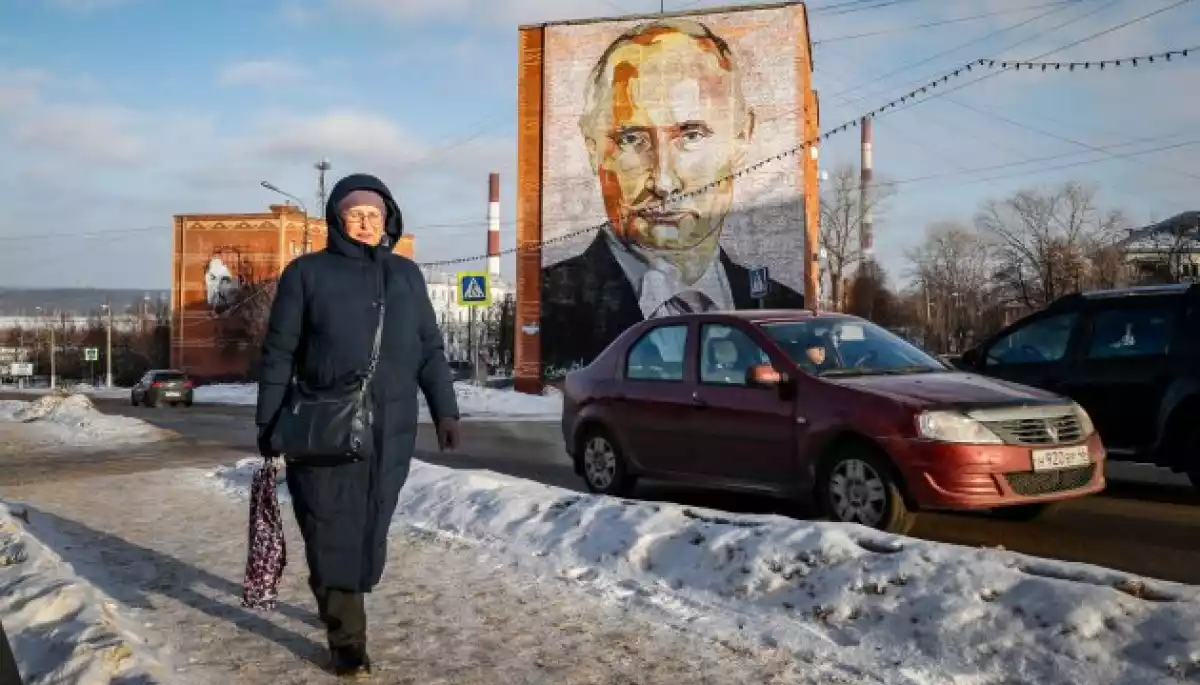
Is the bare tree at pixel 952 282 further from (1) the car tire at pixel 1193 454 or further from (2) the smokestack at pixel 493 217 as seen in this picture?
(1) the car tire at pixel 1193 454

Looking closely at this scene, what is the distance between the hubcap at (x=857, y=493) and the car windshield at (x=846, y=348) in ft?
2.37

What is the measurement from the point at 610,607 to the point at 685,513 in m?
1.39

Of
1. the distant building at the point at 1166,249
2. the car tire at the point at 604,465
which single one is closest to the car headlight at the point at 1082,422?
the car tire at the point at 604,465

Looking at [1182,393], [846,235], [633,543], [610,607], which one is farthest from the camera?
[846,235]

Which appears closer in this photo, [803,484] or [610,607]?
[610,607]

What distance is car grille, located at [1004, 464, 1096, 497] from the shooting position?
607 cm

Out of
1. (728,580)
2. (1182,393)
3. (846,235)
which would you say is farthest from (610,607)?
(846,235)

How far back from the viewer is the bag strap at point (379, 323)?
380cm

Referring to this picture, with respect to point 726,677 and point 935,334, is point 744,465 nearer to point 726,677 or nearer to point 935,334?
point 726,677

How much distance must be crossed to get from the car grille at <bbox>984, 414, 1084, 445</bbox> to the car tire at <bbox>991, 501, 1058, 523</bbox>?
2.14 ft

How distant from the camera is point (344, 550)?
3812 mm

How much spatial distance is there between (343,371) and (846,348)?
4.35 m

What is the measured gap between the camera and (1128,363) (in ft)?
27.8

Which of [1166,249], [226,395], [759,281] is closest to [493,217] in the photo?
[226,395]
